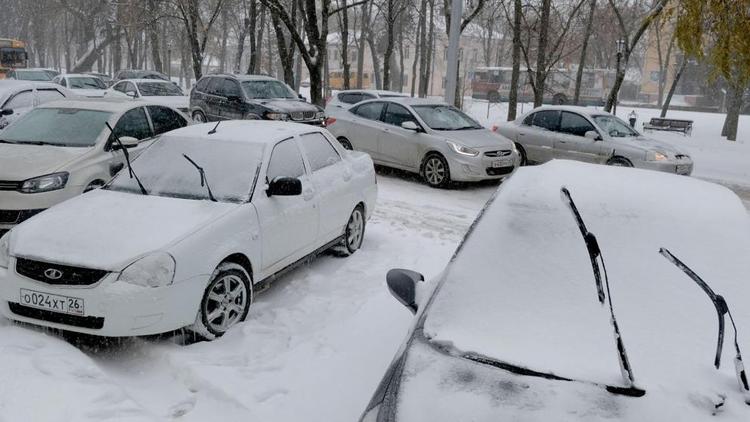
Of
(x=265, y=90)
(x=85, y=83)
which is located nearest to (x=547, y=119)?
(x=265, y=90)

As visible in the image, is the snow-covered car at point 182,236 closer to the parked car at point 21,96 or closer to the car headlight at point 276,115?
the parked car at point 21,96

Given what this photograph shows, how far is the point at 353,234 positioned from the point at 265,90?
10.3 m

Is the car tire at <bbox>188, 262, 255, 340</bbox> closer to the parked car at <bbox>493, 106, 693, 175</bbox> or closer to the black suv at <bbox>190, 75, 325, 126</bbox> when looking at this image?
the parked car at <bbox>493, 106, 693, 175</bbox>

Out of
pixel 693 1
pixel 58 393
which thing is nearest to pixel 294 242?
pixel 58 393

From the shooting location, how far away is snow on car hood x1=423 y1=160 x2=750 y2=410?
241cm

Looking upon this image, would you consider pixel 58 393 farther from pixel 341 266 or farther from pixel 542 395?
pixel 341 266

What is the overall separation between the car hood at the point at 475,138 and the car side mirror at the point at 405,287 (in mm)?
7652

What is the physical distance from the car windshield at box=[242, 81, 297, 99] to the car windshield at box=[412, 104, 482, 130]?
553 centimetres

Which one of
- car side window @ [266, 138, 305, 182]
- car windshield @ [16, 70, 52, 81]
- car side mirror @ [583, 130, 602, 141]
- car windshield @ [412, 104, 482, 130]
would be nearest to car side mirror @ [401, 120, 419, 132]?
car windshield @ [412, 104, 482, 130]

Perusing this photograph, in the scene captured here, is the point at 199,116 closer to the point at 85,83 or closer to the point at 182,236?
the point at 182,236

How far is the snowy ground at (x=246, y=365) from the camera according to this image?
3.62 meters

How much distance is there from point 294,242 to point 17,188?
3432 mm

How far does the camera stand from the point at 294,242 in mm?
5535

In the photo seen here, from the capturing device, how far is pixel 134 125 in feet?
27.1
